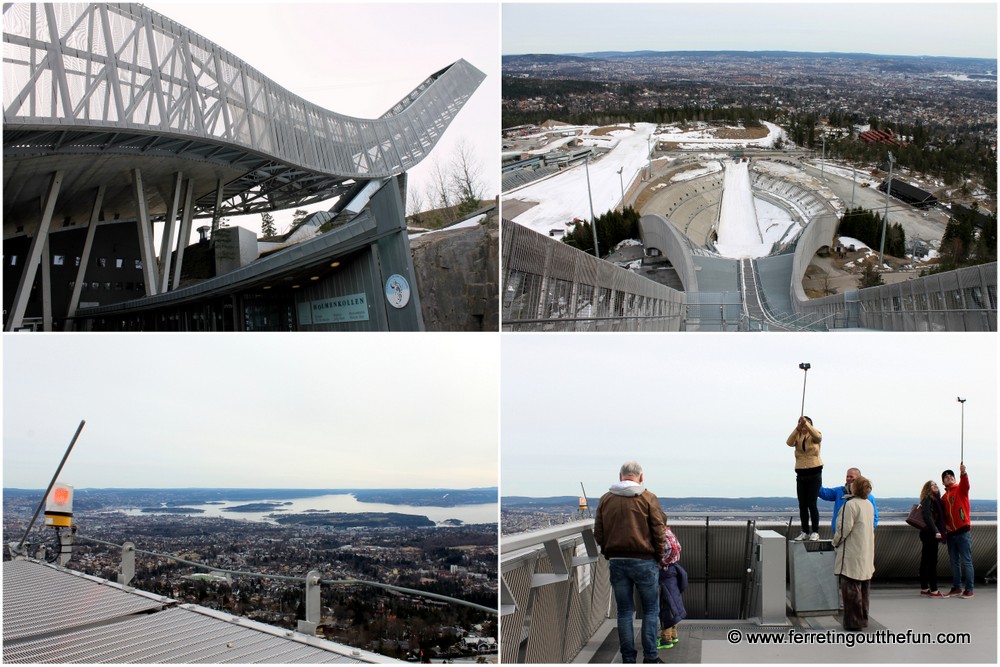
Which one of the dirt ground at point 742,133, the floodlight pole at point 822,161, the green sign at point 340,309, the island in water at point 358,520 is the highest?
the dirt ground at point 742,133

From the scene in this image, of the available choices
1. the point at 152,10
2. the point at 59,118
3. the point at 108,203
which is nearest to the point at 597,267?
the point at 59,118

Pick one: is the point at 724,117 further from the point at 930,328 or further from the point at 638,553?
the point at 638,553

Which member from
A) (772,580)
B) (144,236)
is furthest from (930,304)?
(144,236)

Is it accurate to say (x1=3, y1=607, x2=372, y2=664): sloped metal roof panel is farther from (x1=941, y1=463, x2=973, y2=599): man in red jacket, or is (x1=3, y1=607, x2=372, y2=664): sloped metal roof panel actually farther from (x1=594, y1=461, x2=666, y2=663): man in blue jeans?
(x1=941, y1=463, x2=973, y2=599): man in red jacket

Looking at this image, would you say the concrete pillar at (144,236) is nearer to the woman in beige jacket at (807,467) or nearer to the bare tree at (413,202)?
the bare tree at (413,202)

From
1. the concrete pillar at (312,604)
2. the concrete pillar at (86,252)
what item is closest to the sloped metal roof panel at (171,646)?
the concrete pillar at (312,604)

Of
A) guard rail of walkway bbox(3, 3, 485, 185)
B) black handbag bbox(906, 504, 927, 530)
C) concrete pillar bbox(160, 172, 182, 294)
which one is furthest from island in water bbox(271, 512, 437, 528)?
concrete pillar bbox(160, 172, 182, 294)
